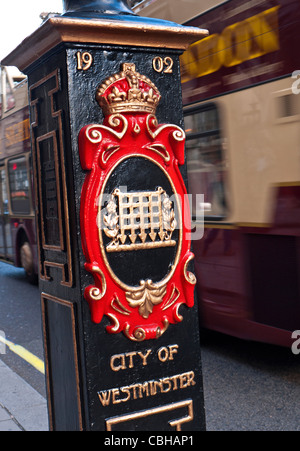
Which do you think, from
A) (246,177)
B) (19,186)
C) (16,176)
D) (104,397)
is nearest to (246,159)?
(246,177)

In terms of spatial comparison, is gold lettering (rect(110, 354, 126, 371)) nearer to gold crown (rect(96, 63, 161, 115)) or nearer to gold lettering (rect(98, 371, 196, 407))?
gold lettering (rect(98, 371, 196, 407))

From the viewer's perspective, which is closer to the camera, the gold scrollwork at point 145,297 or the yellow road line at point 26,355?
the gold scrollwork at point 145,297

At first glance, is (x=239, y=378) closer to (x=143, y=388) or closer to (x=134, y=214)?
(x=143, y=388)

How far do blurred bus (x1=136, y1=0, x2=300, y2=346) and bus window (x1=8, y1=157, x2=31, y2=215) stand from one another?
5162 millimetres

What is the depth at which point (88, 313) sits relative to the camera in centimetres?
221

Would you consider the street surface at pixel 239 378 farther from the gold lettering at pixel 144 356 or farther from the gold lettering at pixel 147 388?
the gold lettering at pixel 144 356

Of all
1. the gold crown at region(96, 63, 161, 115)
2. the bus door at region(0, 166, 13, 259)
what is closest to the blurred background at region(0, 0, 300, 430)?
the gold crown at region(96, 63, 161, 115)

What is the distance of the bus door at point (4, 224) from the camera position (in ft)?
38.4

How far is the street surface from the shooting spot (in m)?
4.21

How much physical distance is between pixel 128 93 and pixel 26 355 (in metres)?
4.60

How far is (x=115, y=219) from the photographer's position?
228 centimetres

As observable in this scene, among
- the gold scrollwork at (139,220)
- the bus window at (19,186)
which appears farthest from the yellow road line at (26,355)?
the bus window at (19,186)

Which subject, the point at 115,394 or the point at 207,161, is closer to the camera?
the point at 115,394

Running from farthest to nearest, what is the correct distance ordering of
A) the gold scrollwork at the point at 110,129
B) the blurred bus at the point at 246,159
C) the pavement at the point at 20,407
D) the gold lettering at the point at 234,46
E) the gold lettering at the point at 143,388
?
the gold lettering at the point at 234,46, the blurred bus at the point at 246,159, the pavement at the point at 20,407, the gold lettering at the point at 143,388, the gold scrollwork at the point at 110,129
